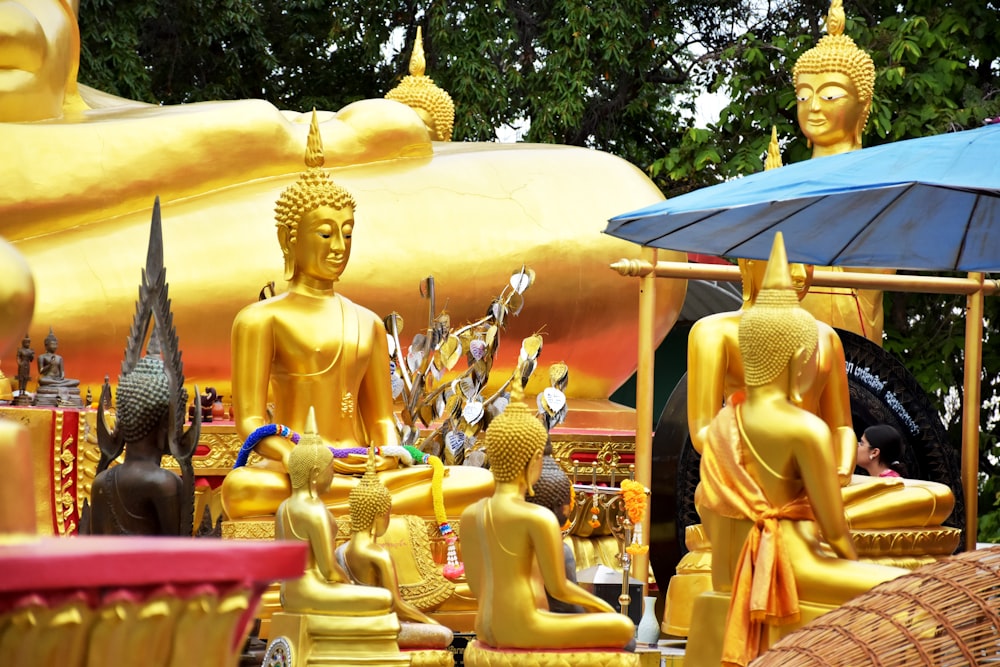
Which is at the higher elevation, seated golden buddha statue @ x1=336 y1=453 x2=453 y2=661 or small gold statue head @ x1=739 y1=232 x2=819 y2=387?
small gold statue head @ x1=739 y1=232 x2=819 y2=387

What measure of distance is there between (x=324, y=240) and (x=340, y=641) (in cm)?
201

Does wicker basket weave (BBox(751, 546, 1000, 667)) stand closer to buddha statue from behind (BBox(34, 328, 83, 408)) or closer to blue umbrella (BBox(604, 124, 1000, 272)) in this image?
blue umbrella (BBox(604, 124, 1000, 272))

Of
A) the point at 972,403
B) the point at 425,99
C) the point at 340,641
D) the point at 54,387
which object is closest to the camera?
the point at 340,641

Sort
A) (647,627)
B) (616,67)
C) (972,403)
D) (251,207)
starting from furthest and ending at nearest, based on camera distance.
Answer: (616,67)
(251,207)
(972,403)
(647,627)

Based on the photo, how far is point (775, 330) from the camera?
13.2ft

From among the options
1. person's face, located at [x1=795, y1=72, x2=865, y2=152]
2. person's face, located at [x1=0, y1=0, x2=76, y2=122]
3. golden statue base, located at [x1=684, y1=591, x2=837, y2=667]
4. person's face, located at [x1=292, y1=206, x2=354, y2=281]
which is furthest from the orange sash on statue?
person's face, located at [x1=0, y1=0, x2=76, y2=122]

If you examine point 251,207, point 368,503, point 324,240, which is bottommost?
point 368,503

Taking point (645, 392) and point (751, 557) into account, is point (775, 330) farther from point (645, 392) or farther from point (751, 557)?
point (645, 392)

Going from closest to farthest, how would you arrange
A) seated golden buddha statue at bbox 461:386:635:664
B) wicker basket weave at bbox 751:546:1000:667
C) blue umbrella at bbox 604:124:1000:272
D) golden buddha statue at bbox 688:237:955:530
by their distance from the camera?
wicker basket weave at bbox 751:546:1000:667
seated golden buddha statue at bbox 461:386:635:664
blue umbrella at bbox 604:124:1000:272
golden buddha statue at bbox 688:237:955:530

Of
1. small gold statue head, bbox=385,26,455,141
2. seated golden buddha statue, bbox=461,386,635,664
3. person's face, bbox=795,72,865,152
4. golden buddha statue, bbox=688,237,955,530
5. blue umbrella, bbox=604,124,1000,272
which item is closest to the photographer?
seated golden buddha statue, bbox=461,386,635,664

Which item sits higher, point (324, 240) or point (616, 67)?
point (616, 67)

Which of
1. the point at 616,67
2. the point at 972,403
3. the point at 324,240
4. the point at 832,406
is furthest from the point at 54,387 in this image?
the point at 616,67

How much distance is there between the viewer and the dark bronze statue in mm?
4367

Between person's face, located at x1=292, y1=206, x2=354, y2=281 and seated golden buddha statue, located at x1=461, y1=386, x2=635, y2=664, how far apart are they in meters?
2.03
